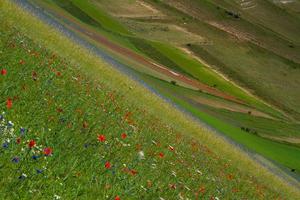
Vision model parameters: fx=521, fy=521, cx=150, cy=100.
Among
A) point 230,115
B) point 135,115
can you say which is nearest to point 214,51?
point 230,115

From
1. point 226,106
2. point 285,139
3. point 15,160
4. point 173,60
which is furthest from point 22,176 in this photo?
point 173,60

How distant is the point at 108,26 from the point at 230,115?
2600cm

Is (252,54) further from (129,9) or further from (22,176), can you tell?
(22,176)

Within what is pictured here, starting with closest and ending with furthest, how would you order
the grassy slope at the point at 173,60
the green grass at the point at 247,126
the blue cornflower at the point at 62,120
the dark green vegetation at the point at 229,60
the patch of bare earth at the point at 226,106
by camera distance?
the blue cornflower at the point at 62,120 < the green grass at the point at 247,126 < the dark green vegetation at the point at 229,60 < the patch of bare earth at the point at 226,106 < the grassy slope at the point at 173,60

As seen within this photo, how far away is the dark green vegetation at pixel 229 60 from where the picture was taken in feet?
177

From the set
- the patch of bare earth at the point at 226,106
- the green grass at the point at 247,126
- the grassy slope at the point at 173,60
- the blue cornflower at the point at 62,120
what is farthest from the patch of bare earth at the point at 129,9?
the blue cornflower at the point at 62,120

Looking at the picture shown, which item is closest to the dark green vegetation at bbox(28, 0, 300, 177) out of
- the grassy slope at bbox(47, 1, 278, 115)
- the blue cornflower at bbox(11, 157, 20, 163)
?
the grassy slope at bbox(47, 1, 278, 115)

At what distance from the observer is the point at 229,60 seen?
118 metres

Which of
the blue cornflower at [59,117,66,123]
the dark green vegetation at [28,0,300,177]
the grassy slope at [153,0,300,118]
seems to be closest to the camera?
the blue cornflower at [59,117,66,123]

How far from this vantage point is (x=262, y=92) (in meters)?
102

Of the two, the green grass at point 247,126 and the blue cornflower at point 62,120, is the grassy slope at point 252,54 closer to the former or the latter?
the green grass at point 247,126

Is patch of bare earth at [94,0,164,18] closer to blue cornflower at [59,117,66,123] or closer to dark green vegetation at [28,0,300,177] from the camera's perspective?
dark green vegetation at [28,0,300,177]

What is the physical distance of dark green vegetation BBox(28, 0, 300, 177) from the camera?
5391 centimetres

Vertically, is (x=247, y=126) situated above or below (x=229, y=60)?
above
